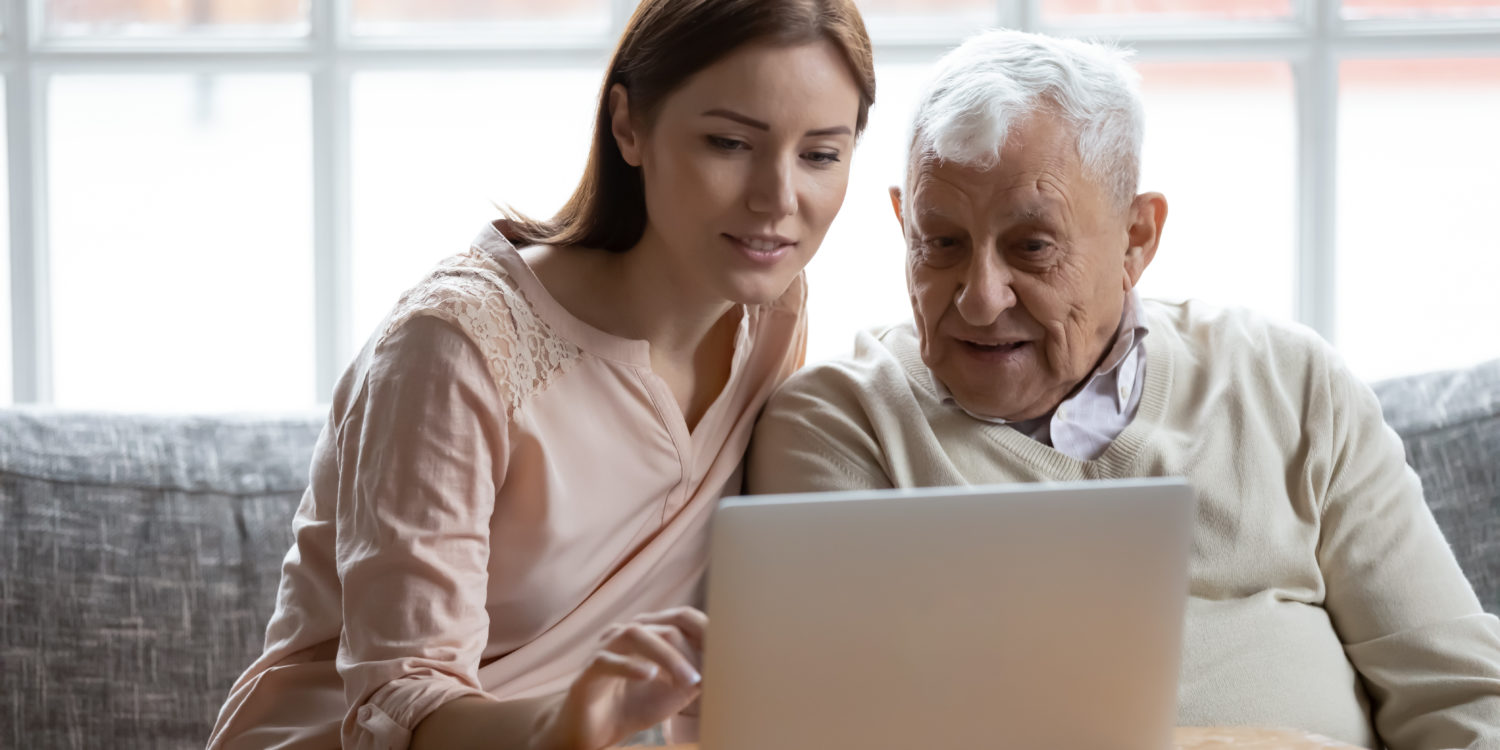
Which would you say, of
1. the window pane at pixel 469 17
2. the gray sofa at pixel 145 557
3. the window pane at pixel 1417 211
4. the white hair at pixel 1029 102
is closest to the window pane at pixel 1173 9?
the window pane at pixel 1417 211

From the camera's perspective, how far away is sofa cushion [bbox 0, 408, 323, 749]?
182 centimetres

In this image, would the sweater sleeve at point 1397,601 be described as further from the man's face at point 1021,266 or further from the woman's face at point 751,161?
the woman's face at point 751,161

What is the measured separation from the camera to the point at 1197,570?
1.54m

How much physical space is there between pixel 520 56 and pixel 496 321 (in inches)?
57.3

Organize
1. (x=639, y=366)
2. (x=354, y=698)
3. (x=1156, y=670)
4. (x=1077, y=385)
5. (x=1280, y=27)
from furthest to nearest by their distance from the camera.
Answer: (x=1280, y=27)
(x=1077, y=385)
(x=639, y=366)
(x=354, y=698)
(x=1156, y=670)

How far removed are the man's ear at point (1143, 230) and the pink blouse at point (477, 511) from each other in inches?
19.3

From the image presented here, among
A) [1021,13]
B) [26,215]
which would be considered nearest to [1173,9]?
[1021,13]

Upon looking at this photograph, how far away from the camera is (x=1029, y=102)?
1509mm

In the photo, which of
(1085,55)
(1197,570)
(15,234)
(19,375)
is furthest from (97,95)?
(1197,570)

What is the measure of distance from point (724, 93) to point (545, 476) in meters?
0.45

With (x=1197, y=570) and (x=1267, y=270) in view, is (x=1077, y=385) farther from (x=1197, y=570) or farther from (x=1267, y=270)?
(x=1267, y=270)

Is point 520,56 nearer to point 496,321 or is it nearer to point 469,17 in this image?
point 469,17

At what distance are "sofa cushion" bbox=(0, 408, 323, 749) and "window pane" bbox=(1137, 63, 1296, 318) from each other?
1.86 meters

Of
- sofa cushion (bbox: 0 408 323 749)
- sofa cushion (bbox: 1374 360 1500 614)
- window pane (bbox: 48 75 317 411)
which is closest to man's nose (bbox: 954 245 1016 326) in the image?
sofa cushion (bbox: 1374 360 1500 614)
